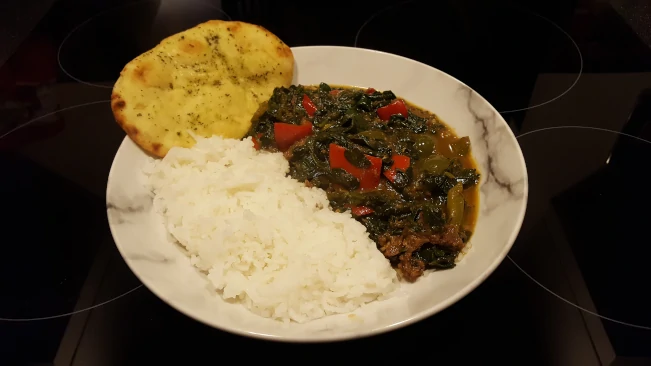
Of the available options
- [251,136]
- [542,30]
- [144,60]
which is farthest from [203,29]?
[542,30]

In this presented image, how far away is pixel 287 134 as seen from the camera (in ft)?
13.1

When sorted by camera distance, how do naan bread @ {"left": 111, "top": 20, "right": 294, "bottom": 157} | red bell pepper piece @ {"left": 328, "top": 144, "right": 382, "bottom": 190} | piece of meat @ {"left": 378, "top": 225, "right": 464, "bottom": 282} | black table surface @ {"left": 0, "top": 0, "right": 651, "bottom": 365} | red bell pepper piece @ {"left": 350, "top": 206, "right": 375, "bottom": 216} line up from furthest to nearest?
1. naan bread @ {"left": 111, "top": 20, "right": 294, "bottom": 157}
2. red bell pepper piece @ {"left": 328, "top": 144, "right": 382, "bottom": 190}
3. red bell pepper piece @ {"left": 350, "top": 206, "right": 375, "bottom": 216}
4. piece of meat @ {"left": 378, "top": 225, "right": 464, "bottom": 282}
5. black table surface @ {"left": 0, "top": 0, "right": 651, "bottom": 365}

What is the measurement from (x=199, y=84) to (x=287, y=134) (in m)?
0.86

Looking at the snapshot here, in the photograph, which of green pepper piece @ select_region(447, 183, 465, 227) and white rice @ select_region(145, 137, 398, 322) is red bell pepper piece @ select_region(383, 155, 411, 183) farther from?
white rice @ select_region(145, 137, 398, 322)

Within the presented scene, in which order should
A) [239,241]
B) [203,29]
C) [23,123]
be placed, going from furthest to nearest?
[23,123] → [203,29] → [239,241]

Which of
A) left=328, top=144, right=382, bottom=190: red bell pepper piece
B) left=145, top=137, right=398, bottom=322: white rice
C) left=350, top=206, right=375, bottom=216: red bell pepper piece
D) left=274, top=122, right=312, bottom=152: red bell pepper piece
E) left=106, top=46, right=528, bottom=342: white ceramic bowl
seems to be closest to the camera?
left=106, top=46, right=528, bottom=342: white ceramic bowl

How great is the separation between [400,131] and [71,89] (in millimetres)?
3253

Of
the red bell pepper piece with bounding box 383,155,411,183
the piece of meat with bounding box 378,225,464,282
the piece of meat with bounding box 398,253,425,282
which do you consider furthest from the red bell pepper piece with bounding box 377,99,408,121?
the piece of meat with bounding box 398,253,425,282

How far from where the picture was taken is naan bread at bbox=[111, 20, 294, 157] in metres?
3.76

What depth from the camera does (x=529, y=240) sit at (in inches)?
139

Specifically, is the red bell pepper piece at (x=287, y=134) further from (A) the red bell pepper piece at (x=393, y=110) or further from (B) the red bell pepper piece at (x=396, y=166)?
(B) the red bell pepper piece at (x=396, y=166)

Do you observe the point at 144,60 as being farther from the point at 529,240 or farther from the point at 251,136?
the point at 529,240

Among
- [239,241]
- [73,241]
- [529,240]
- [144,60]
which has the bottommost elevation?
[73,241]

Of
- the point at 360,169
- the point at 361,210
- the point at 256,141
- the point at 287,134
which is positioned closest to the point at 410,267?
the point at 361,210
